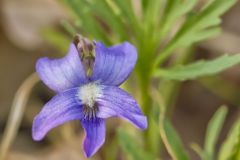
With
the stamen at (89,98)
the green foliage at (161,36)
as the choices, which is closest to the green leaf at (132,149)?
the green foliage at (161,36)

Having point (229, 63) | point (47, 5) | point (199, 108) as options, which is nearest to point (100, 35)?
point (229, 63)

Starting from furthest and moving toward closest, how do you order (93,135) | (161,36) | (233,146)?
(161,36) < (233,146) < (93,135)

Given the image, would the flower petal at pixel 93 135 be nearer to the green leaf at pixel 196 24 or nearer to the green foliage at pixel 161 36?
the green foliage at pixel 161 36

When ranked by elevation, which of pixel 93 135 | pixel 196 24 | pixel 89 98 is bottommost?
pixel 93 135

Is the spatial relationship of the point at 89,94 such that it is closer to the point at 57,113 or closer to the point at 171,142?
the point at 57,113

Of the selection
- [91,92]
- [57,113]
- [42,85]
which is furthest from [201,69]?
[42,85]

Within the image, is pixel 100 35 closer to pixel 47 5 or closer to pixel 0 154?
pixel 0 154
